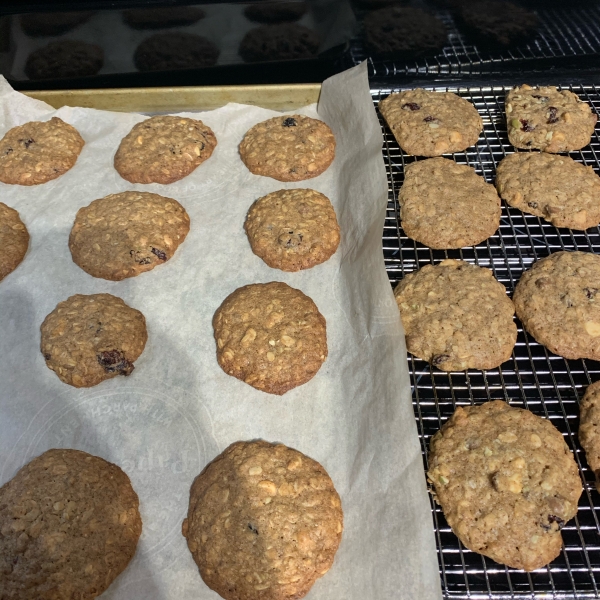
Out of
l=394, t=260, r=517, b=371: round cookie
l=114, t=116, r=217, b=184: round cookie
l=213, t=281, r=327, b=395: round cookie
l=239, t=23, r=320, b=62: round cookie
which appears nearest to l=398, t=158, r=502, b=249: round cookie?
l=394, t=260, r=517, b=371: round cookie

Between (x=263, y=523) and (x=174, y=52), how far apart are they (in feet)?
8.14

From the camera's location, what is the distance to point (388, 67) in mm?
3127

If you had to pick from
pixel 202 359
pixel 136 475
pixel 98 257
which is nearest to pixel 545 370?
pixel 202 359

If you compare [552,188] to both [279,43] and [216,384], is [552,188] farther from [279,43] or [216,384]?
[216,384]

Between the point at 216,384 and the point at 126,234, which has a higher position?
the point at 126,234

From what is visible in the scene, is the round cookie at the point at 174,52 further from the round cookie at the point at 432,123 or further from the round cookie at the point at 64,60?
the round cookie at the point at 432,123

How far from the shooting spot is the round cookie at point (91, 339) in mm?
2137

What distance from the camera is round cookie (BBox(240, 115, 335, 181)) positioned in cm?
271

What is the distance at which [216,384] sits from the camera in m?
2.15

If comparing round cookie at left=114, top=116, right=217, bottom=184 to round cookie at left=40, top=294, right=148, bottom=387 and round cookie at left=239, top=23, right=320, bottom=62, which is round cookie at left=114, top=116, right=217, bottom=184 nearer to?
round cookie at left=239, top=23, right=320, bottom=62

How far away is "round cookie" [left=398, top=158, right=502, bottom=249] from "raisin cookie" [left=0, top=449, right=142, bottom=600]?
1.70m

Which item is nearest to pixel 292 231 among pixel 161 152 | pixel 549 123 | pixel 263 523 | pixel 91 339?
pixel 161 152

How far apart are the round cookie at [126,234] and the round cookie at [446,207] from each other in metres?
1.13

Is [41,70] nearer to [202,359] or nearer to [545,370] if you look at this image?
[202,359]
